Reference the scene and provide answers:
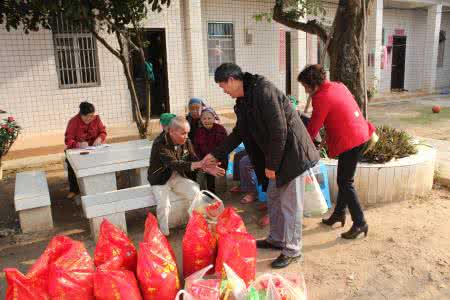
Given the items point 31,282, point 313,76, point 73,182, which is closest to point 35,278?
point 31,282

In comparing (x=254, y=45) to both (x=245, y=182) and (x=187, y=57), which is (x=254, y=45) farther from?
(x=245, y=182)

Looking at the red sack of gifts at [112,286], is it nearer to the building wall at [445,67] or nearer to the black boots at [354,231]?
the black boots at [354,231]

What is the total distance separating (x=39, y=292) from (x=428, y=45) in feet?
54.3

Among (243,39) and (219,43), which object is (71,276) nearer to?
(219,43)

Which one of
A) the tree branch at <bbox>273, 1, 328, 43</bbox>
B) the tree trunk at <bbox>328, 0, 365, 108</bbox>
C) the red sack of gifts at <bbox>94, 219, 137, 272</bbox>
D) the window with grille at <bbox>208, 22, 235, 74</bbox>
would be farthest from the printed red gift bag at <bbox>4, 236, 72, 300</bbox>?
the window with grille at <bbox>208, 22, 235, 74</bbox>

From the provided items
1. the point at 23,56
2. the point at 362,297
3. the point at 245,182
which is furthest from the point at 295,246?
the point at 23,56

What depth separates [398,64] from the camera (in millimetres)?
16391

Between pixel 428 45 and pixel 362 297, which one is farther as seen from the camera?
pixel 428 45

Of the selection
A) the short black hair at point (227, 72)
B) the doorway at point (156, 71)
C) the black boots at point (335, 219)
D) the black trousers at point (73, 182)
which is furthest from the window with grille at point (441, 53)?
the short black hair at point (227, 72)

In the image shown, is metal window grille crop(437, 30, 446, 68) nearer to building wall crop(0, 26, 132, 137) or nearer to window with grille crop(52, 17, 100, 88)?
building wall crop(0, 26, 132, 137)

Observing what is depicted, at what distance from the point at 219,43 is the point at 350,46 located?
21.3 feet

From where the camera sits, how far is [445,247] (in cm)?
341

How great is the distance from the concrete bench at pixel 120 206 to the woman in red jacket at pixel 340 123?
147 centimetres

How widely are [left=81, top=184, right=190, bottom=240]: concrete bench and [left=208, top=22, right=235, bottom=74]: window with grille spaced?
7.45m
